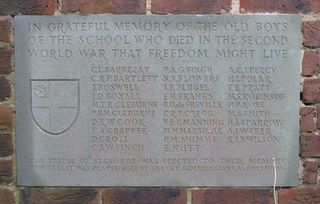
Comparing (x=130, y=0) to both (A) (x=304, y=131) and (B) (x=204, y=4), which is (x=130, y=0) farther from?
(A) (x=304, y=131)

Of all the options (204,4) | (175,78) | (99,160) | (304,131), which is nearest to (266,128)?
(304,131)

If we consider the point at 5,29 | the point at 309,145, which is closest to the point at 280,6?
the point at 309,145

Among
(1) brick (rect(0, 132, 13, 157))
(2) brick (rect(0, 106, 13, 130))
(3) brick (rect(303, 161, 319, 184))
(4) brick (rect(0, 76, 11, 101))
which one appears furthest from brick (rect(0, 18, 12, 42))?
(3) brick (rect(303, 161, 319, 184))

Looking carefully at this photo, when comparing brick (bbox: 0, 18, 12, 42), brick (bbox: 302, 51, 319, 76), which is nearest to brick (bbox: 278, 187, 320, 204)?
brick (bbox: 302, 51, 319, 76)

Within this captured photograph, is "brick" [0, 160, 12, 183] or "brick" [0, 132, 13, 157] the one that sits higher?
"brick" [0, 132, 13, 157]

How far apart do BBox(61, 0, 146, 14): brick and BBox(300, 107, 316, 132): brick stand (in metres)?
0.85

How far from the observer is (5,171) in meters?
2.36

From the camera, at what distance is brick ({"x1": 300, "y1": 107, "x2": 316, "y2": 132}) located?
2305 mm

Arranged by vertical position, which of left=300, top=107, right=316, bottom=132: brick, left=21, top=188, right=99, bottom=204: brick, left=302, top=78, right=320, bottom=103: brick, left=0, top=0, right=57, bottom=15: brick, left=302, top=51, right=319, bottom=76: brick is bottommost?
left=21, top=188, right=99, bottom=204: brick

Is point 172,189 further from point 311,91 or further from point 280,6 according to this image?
point 280,6

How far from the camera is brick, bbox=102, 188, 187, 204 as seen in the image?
2.35 meters

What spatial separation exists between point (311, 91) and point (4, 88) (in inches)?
54.5

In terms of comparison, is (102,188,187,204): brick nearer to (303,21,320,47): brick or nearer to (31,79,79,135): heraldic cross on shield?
(31,79,79,135): heraldic cross on shield

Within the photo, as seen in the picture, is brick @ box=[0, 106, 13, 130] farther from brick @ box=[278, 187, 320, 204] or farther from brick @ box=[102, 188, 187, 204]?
brick @ box=[278, 187, 320, 204]
